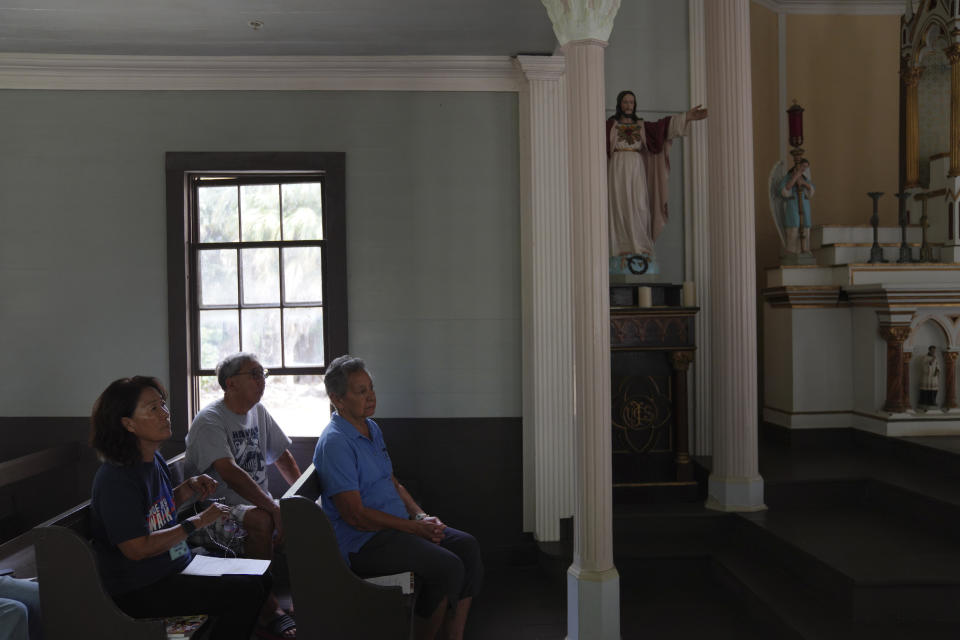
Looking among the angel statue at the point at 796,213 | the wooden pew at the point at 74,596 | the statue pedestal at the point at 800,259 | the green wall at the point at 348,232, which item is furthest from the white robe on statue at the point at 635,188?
the wooden pew at the point at 74,596

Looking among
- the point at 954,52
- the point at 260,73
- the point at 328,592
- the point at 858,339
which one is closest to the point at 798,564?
the point at 328,592

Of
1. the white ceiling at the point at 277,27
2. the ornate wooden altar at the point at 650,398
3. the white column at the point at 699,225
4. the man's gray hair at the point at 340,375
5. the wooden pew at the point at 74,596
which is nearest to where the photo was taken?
the wooden pew at the point at 74,596

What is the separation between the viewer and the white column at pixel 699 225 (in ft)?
16.6

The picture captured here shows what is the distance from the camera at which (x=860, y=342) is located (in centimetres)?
523

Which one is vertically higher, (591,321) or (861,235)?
(861,235)

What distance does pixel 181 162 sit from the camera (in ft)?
15.5

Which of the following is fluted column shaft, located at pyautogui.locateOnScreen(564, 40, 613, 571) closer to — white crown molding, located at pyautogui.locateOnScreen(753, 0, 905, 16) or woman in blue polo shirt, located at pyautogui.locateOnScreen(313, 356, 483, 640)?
woman in blue polo shirt, located at pyautogui.locateOnScreen(313, 356, 483, 640)

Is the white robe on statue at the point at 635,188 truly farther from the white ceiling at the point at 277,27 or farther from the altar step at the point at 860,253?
the altar step at the point at 860,253

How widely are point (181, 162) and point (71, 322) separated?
1.29 m

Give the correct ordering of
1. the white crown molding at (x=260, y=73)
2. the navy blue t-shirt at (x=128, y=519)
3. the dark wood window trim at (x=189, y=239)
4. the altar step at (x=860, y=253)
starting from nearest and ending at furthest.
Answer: the navy blue t-shirt at (x=128, y=519)
the white crown molding at (x=260, y=73)
the dark wood window trim at (x=189, y=239)
the altar step at (x=860, y=253)

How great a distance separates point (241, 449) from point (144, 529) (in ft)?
3.41

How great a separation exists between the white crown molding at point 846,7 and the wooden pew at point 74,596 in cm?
707

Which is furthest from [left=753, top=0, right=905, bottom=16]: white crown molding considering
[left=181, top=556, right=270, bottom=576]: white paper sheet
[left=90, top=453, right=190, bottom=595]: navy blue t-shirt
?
[left=90, top=453, right=190, bottom=595]: navy blue t-shirt

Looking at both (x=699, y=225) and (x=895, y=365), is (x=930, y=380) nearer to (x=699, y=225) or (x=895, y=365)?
(x=895, y=365)
